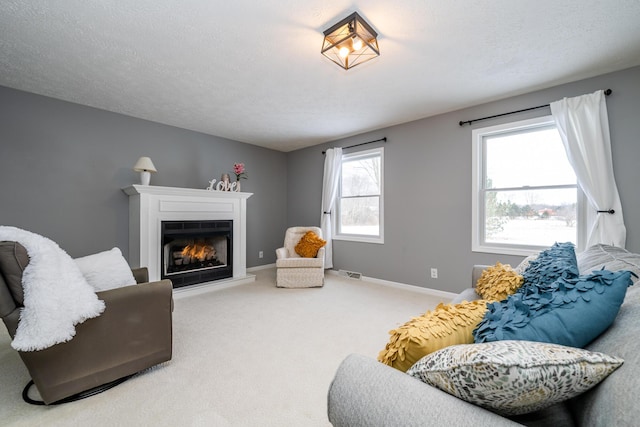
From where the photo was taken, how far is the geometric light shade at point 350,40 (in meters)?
1.87

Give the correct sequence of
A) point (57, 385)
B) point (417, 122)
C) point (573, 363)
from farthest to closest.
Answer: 1. point (417, 122)
2. point (57, 385)
3. point (573, 363)

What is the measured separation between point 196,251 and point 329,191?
2.39 m

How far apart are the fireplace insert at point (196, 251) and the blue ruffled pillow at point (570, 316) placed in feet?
12.4

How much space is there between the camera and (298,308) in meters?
3.09

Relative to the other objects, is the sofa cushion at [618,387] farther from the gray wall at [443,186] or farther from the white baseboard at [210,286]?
the white baseboard at [210,286]

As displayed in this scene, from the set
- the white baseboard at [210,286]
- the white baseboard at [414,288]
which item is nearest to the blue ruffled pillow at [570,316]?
the white baseboard at [414,288]

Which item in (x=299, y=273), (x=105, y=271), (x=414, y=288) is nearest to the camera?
(x=105, y=271)

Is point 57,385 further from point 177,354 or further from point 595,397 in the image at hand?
point 595,397

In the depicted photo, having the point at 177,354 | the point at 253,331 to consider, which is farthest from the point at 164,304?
the point at 253,331

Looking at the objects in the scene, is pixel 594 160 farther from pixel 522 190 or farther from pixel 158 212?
pixel 158 212

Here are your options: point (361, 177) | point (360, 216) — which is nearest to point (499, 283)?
point (360, 216)

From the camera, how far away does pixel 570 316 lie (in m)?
0.74

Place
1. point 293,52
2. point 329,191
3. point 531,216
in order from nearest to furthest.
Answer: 1. point 293,52
2. point 531,216
3. point 329,191

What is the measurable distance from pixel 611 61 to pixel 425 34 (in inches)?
72.1
